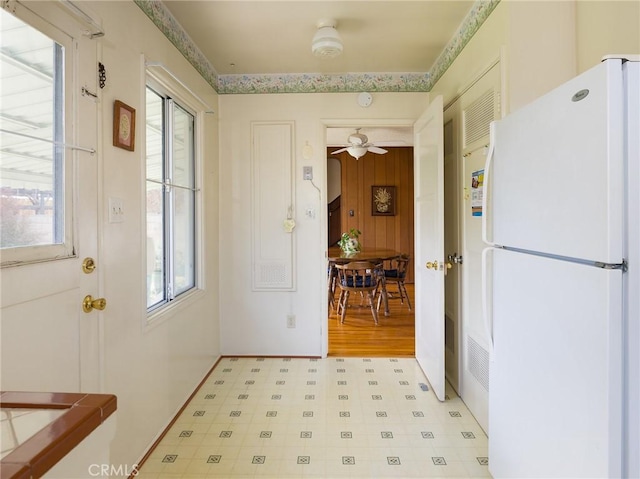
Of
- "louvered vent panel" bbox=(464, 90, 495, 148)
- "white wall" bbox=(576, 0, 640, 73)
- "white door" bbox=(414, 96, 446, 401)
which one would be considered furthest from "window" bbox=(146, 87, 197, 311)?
"white wall" bbox=(576, 0, 640, 73)

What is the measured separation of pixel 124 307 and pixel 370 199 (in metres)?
5.89

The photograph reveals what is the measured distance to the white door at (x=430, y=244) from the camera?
2518 millimetres

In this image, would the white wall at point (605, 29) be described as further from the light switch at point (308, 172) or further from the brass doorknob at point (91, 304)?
the brass doorknob at point (91, 304)

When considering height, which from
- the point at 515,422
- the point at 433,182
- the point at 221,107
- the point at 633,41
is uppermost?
the point at 221,107

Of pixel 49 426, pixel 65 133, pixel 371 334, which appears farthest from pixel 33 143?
pixel 371 334

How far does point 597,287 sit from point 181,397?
7.98ft

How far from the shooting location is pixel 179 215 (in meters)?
2.60

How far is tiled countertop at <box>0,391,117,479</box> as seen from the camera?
56 cm

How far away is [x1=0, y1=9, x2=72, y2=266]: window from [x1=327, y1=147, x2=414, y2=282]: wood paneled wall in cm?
604

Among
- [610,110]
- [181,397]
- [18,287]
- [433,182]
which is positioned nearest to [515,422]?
[610,110]

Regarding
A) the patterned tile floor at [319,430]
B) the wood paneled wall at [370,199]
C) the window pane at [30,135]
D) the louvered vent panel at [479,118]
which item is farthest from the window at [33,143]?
the wood paneled wall at [370,199]

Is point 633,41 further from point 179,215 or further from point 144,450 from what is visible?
point 144,450

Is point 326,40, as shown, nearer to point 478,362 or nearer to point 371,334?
point 478,362

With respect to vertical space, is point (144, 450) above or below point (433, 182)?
below
